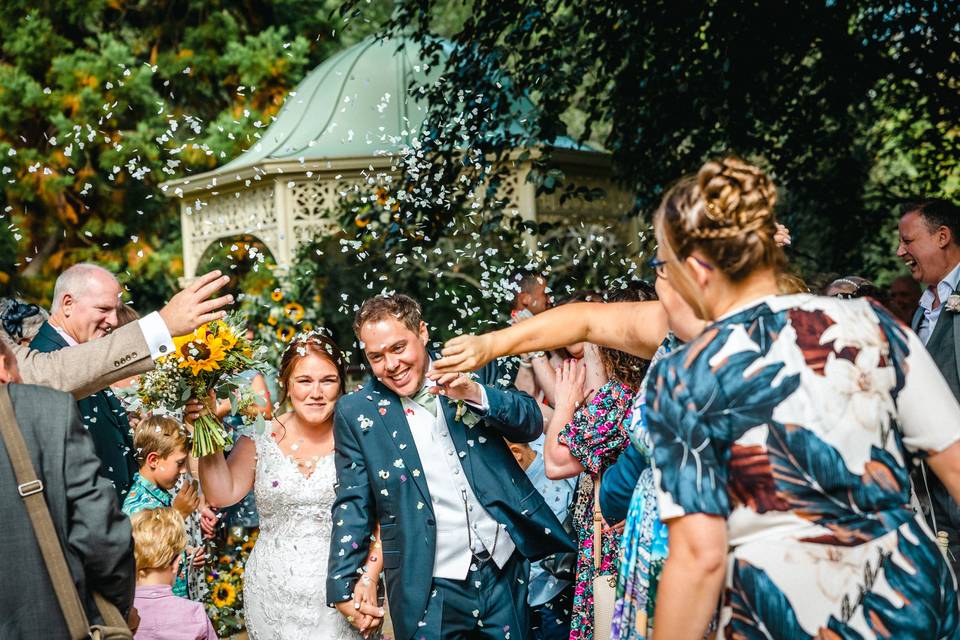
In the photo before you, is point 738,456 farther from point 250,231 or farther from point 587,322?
point 250,231

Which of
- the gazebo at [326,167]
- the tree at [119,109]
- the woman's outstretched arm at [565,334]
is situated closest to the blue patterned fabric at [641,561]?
the woman's outstretched arm at [565,334]

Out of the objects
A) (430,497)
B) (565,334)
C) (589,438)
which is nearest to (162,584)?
(430,497)

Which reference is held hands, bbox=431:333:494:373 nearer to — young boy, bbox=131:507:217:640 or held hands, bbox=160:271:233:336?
held hands, bbox=160:271:233:336

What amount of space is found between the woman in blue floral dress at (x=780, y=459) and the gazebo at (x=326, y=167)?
21.3ft

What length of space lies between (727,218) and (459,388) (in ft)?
5.51

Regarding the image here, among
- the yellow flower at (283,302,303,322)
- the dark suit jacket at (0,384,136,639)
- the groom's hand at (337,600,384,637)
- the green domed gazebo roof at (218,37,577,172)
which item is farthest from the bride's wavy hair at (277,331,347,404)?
the green domed gazebo roof at (218,37,577,172)

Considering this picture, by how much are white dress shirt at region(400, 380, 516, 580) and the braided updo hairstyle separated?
65.9 inches

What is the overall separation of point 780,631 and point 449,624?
1.87 m

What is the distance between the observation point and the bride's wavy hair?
4488mm

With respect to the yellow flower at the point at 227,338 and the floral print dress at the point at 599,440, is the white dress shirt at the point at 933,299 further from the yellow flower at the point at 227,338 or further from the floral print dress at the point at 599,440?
the yellow flower at the point at 227,338

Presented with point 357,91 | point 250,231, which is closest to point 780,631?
point 250,231

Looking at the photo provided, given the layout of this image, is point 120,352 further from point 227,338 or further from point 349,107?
point 349,107

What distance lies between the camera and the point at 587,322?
10.3 feet

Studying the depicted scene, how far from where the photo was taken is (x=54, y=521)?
2.76 m
